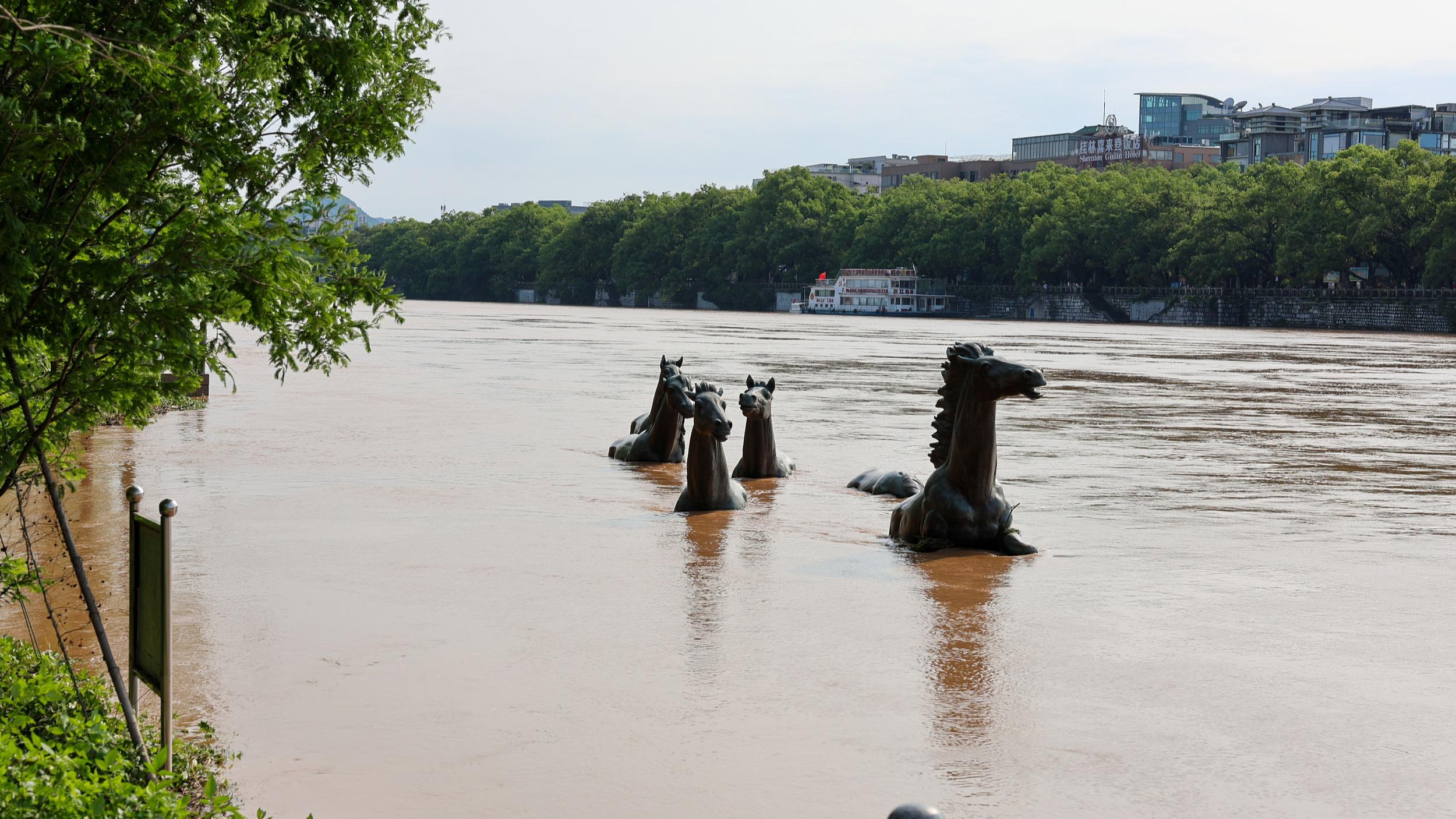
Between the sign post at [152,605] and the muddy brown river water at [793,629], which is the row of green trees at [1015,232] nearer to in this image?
the muddy brown river water at [793,629]

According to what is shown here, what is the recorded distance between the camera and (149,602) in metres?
5.45

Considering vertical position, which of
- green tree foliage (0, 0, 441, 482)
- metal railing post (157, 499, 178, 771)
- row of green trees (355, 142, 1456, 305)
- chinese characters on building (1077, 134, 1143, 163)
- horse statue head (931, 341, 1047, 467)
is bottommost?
metal railing post (157, 499, 178, 771)

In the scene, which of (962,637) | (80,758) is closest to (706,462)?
(962,637)

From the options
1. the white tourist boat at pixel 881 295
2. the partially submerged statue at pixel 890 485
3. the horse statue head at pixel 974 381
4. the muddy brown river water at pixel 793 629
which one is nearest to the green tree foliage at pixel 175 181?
the muddy brown river water at pixel 793 629

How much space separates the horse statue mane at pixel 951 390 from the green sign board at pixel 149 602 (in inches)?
280

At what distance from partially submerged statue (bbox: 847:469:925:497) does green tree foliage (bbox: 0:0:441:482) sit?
9.35m

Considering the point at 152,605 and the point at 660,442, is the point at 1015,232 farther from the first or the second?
the point at 152,605

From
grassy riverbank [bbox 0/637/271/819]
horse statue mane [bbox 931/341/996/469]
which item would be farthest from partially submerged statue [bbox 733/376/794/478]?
grassy riverbank [bbox 0/637/271/819]

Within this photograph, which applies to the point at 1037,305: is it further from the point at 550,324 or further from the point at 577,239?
the point at 577,239

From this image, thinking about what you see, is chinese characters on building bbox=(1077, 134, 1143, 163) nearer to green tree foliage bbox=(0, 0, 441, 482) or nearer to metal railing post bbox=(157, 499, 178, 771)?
green tree foliage bbox=(0, 0, 441, 482)

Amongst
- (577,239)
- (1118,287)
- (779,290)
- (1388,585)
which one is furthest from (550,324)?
(577,239)

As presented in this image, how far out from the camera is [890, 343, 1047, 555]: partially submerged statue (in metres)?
11.5

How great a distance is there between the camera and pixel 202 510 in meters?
13.0

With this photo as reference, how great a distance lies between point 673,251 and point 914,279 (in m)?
33.4
